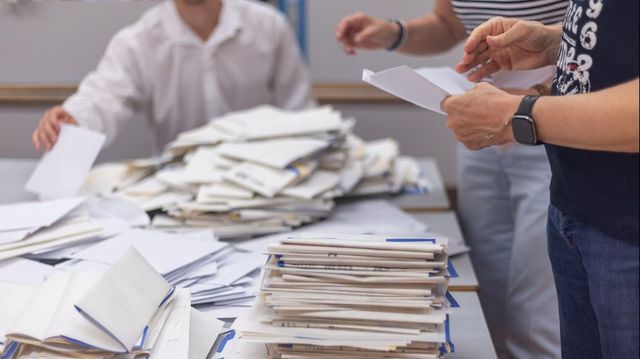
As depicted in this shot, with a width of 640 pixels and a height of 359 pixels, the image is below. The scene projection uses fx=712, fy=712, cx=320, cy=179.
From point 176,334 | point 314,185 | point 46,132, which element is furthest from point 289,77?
point 176,334

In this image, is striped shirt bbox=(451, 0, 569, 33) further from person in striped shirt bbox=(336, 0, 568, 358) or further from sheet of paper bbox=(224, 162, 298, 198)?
sheet of paper bbox=(224, 162, 298, 198)

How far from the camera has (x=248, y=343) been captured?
1087 mm

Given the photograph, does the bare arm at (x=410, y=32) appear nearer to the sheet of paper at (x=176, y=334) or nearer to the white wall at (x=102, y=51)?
the white wall at (x=102, y=51)

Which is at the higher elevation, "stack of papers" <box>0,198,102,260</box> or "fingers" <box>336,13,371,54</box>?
"fingers" <box>336,13,371,54</box>

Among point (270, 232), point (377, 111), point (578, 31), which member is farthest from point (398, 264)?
point (377, 111)

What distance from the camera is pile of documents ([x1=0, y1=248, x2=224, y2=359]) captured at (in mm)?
980

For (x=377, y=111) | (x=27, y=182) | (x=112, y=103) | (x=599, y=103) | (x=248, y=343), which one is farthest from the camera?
(x=377, y=111)

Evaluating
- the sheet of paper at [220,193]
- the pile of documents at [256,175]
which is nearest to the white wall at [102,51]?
the pile of documents at [256,175]

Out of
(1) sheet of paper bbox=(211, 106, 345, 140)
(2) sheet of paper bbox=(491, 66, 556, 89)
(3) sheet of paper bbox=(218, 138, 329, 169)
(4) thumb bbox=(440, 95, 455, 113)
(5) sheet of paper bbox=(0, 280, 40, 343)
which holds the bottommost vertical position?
(5) sheet of paper bbox=(0, 280, 40, 343)

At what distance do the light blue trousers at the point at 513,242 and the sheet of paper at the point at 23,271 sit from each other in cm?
95

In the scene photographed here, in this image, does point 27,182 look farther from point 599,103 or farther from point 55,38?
point 599,103

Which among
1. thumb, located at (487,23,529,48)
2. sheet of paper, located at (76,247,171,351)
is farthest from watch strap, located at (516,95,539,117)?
sheet of paper, located at (76,247,171,351)

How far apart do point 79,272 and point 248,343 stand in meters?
0.31

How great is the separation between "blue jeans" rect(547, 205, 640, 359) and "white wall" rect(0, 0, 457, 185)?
1174mm
